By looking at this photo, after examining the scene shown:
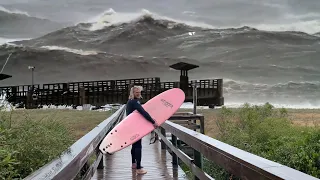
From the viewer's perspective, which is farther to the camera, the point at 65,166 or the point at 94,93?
the point at 94,93

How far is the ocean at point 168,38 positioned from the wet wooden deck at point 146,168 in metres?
23.5

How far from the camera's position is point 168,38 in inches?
1266

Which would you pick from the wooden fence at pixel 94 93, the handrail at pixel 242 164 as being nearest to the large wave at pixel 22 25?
the wooden fence at pixel 94 93

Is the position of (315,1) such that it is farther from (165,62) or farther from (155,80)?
(155,80)

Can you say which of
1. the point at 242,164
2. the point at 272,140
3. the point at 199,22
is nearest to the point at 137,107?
the point at 242,164

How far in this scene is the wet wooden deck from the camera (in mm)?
4102

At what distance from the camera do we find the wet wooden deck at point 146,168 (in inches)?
161

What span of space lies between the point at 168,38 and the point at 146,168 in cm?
2786

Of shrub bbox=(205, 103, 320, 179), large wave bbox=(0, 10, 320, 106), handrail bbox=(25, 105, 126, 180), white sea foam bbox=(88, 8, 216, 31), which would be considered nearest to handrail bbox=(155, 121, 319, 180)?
handrail bbox=(25, 105, 126, 180)

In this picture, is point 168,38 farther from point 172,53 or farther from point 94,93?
point 94,93

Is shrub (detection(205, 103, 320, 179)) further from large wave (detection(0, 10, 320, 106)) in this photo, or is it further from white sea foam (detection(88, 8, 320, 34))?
white sea foam (detection(88, 8, 320, 34))

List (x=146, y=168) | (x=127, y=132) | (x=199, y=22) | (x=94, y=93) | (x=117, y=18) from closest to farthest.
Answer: (x=127, y=132)
(x=146, y=168)
(x=94, y=93)
(x=199, y=22)
(x=117, y=18)

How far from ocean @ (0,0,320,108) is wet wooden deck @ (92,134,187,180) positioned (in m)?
23.5

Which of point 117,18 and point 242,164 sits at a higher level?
point 117,18
